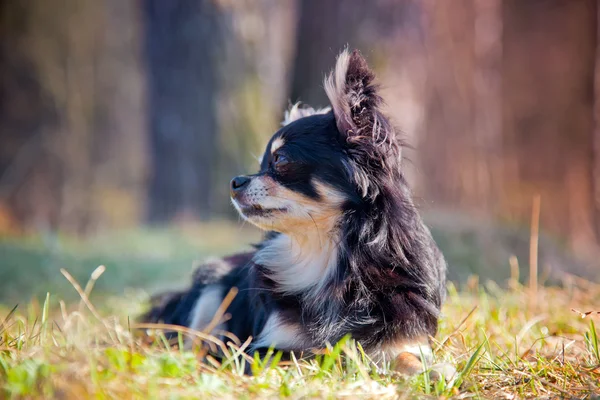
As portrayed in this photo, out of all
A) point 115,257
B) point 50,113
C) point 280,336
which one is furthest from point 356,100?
point 50,113

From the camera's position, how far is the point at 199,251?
21.8ft

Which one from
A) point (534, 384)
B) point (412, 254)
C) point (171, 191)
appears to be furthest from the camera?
point (171, 191)

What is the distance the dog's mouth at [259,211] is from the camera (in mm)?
2977

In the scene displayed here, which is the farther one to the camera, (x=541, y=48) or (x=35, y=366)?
(x=541, y=48)

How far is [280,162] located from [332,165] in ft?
0.95

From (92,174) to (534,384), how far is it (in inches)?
516

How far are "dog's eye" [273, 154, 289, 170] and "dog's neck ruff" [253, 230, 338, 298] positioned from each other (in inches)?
14.6

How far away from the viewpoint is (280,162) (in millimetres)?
3035

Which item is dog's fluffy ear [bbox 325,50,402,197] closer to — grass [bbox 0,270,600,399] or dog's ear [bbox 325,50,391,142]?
dog's ear [bbox 325,50,391,142]

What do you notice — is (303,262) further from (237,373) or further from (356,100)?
(237,373)

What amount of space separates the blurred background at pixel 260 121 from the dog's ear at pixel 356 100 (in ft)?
3.76

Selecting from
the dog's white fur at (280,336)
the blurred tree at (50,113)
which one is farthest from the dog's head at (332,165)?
the blurred tree at (50,113)

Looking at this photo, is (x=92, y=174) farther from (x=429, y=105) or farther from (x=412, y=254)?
(x=412, y=254)

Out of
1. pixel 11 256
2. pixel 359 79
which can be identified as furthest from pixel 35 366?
pixel 11 256
